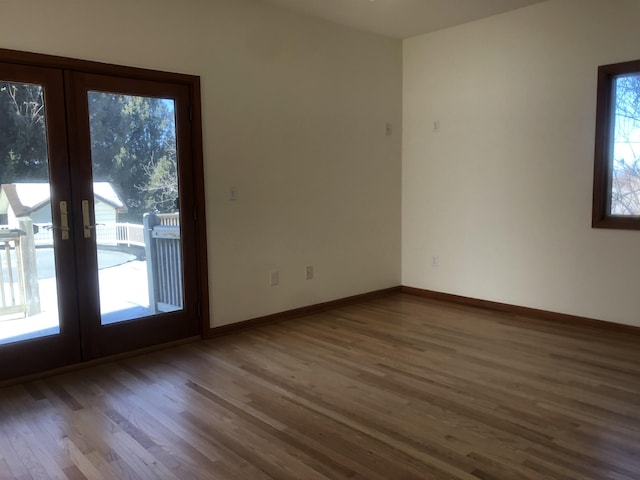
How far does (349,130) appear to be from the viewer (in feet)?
16.3

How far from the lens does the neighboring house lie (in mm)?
3043

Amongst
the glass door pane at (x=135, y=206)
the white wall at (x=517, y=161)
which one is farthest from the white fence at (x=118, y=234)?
the white wall at (x=517, y=161)

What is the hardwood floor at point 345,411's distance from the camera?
7.25ft

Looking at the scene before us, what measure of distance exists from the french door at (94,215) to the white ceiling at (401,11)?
143cm

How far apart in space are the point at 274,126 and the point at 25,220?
2102mm

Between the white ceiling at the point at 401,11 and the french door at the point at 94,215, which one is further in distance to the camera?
the white ceiling at the point at 401,11

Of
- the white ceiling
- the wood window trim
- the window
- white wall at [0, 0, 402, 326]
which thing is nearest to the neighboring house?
the wood window trim

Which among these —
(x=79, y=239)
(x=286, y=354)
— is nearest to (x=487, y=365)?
(x=286, y=354)

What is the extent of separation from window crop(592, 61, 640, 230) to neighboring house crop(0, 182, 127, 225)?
3881 millimetres

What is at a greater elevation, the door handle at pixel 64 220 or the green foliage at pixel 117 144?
the green foliage at pixel 117 144

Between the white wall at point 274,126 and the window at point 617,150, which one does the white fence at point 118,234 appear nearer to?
the white wall at point 274,126

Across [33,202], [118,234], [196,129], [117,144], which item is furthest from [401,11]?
[33,202]

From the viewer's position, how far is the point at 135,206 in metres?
3.61

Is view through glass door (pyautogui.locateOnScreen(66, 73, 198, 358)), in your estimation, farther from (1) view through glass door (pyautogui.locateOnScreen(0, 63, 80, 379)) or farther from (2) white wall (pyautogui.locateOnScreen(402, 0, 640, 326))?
(2) white wall (pyautogui.locateOnScreen(402, 0, 640, 326))
